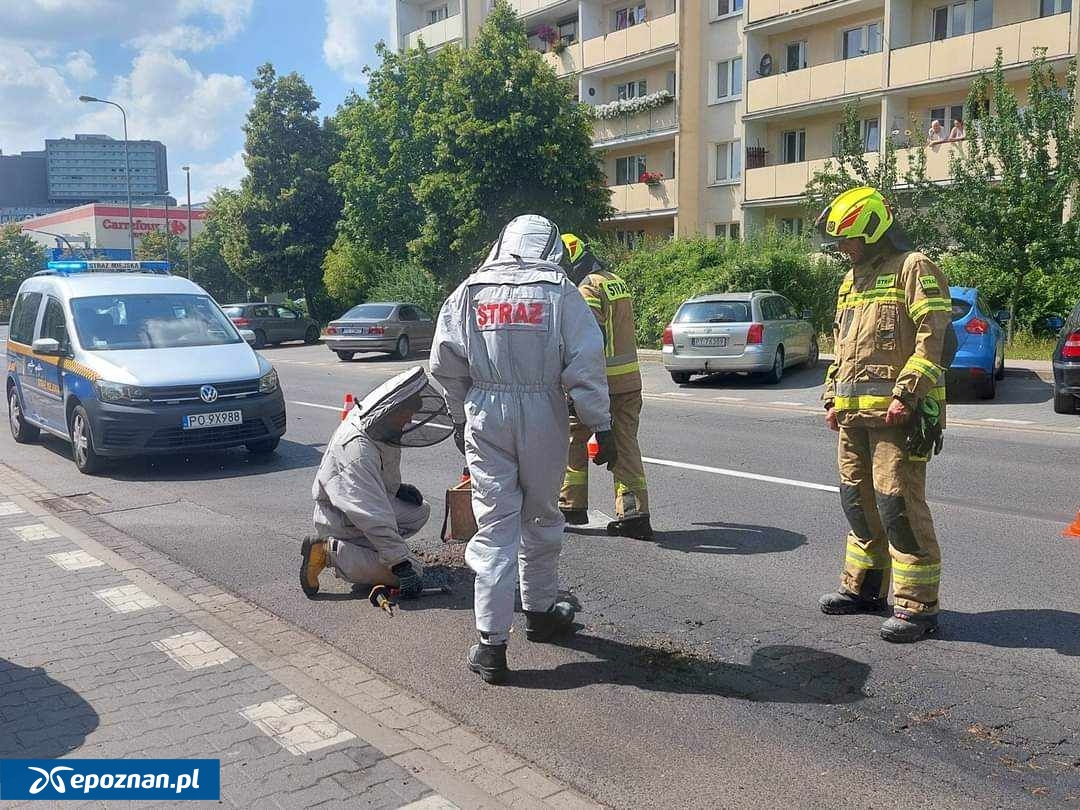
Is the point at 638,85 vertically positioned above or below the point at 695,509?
above

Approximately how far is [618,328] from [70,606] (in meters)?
3.73

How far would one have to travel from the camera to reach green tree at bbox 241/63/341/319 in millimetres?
42469

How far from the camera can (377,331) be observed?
27.0 metres

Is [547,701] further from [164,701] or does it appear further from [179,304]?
[179,304]

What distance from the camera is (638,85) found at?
38688 mm

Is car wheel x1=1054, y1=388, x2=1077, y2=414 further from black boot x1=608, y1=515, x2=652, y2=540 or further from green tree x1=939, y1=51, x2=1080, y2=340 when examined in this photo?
black boot x1=608, y1=515, x2=652, y2=540

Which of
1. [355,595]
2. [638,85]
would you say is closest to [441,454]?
[355,595]

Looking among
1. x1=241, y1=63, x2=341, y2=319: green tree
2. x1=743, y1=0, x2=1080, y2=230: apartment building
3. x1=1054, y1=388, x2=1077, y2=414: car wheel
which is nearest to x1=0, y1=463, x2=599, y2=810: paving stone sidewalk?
x1=1054, y1=388, x2=1077, y2=414: car wheel

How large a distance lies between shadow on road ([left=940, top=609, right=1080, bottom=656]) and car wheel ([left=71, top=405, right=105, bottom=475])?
7927 millimetres

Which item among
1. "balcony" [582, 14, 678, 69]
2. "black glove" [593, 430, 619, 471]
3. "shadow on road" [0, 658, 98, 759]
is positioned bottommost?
"shadow on road" [0, 658, 98, 759]

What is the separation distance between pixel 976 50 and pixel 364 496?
87.7ft

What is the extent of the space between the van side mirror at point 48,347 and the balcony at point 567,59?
31908mm

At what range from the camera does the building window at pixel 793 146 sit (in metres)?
33.1

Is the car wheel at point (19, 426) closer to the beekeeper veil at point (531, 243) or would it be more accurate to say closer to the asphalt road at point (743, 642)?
the asphalt road at point (743, 642)
